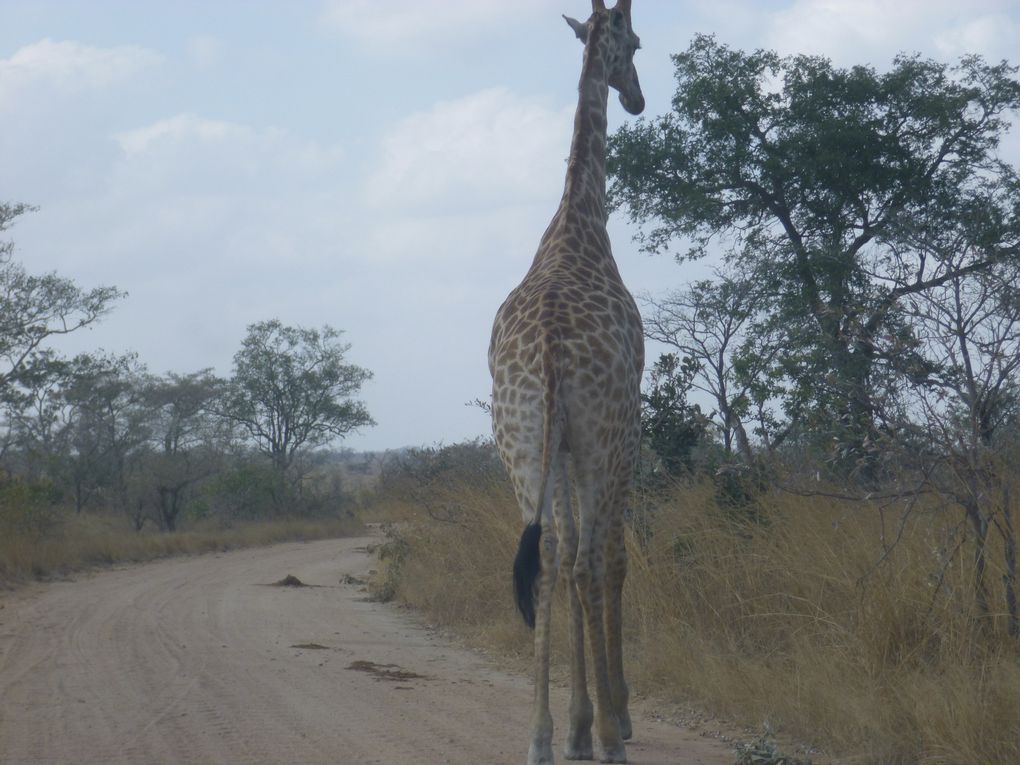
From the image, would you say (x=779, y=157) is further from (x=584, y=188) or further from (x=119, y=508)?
(x=119, y=508)

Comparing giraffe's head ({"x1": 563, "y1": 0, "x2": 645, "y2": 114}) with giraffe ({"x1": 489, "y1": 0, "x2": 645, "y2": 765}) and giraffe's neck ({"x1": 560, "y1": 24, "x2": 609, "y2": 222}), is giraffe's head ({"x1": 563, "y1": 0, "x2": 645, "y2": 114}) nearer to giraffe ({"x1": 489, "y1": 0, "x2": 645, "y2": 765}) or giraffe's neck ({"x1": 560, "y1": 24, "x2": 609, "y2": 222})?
giraffe's neck ({"x1": 560, "y1": 24, "x2": 609, "y2": 222})

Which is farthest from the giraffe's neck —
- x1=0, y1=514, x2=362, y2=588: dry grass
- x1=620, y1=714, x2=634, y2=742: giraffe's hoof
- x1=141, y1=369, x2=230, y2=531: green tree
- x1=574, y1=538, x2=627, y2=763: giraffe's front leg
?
x1=141, y1=369, x2=230, y2=531: green tree

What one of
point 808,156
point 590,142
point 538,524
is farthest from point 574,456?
point 808,156

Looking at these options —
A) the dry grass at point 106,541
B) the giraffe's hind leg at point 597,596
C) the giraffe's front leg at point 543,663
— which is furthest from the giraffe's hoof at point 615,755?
the dry grass at point 106,541

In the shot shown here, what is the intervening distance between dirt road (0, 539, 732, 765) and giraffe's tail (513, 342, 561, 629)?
70 cm

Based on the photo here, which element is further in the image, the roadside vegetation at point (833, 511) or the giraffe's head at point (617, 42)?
the giraffe's head at point (617, 42)

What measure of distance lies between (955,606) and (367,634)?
4562mm

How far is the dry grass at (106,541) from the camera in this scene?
13438 mm

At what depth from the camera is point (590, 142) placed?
6297mm

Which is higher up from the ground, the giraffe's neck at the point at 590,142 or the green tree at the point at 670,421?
the giraffe's neck at the point at 590,142

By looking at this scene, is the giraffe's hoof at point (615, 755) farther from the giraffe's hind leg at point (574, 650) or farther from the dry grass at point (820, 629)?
the dry grass at point (820, 629)

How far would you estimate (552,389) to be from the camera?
445cm

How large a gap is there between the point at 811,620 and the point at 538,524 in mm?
2238

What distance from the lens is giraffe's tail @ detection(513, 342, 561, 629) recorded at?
14.0ft
